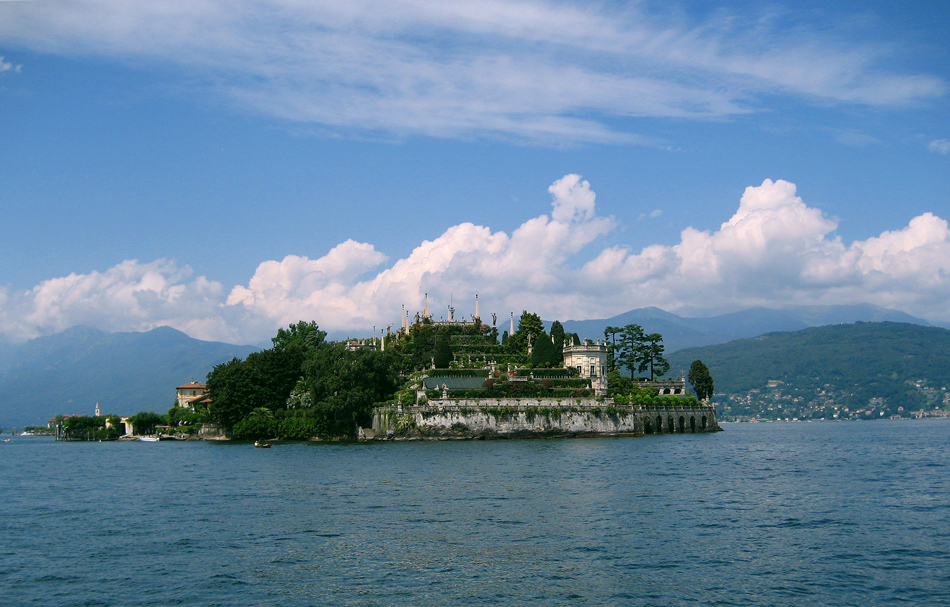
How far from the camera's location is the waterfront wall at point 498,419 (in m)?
95.2

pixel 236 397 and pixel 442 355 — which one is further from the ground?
pixel 442 355

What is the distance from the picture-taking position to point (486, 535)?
105ft

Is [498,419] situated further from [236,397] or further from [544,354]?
[236,397]

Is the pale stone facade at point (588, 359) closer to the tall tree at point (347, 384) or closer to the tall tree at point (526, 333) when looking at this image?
the tall tree at point (526, 333)

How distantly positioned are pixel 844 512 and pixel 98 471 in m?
56.4

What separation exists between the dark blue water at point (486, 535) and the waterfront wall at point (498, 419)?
1383 inches

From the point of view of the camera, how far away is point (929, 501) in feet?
133

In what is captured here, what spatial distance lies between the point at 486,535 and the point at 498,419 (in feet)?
210

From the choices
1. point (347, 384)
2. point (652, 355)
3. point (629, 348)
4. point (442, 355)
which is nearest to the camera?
point (347, 384)

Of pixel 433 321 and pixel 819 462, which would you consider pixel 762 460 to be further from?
pixel 433 321

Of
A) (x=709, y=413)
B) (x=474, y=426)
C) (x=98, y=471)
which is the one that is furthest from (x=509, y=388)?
(x=98, y=471)

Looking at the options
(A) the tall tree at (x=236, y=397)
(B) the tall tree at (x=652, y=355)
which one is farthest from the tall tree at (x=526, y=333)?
(A) the tall tree at (x=236, y=397)

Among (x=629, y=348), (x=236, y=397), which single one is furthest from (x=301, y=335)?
(x=629, y=348)

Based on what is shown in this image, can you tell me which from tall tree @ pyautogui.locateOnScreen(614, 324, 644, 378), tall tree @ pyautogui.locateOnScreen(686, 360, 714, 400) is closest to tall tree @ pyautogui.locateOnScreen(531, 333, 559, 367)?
tall tree @ pyautogui.locateOnScreen(614, 324, 644, 378)
